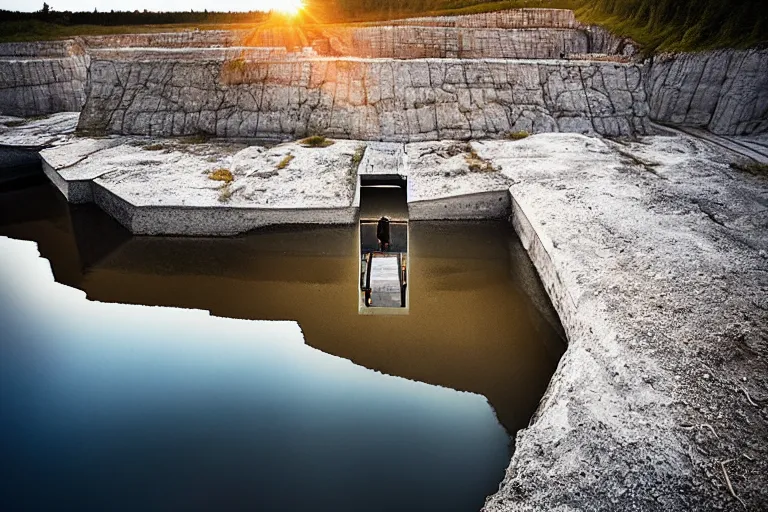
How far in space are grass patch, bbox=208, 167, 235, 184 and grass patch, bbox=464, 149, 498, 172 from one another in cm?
411

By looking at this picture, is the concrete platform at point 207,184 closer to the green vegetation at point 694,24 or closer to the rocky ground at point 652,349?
the rocky ground at point 652,349

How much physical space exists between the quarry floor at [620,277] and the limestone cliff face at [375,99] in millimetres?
870

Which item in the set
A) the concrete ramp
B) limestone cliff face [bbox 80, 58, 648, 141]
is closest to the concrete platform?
limestone cliff face [bbox 80, 58, 648, 141]

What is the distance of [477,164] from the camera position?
29.2ft

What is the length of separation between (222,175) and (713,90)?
10.3 m

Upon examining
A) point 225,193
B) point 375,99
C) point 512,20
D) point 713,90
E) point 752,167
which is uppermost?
point 512,20

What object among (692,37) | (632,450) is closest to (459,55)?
(692,37)

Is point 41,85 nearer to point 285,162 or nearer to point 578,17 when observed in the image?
point 285,162

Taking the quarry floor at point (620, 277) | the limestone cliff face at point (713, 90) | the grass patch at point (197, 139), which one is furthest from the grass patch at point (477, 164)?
the grass patch at point (197, 139)

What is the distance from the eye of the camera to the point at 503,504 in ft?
9.80

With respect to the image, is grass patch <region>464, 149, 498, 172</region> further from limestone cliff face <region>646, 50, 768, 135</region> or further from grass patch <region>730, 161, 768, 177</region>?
limestone cliff face <region>646, 50, 768, 135</region>

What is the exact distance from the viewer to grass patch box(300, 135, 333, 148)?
1016 cm

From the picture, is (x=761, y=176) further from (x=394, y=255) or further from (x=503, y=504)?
(x=503, y=504)

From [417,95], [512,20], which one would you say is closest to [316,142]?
[417,95]
